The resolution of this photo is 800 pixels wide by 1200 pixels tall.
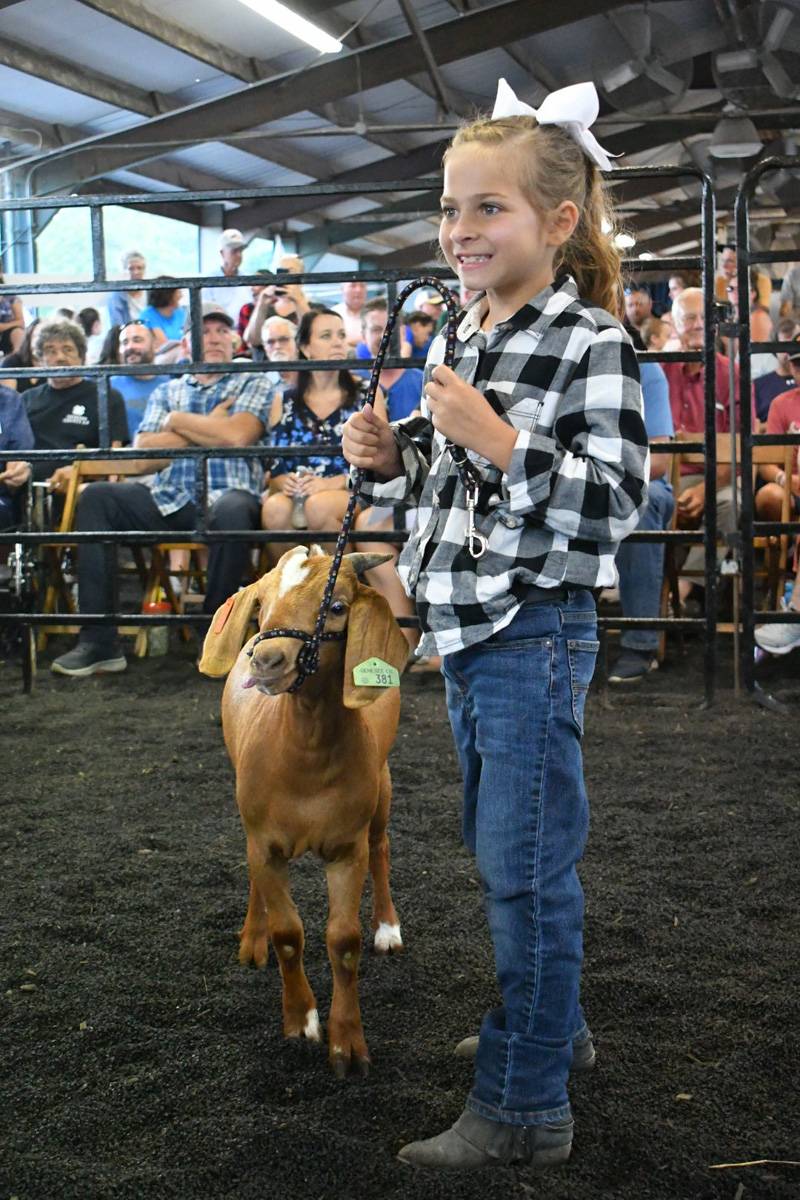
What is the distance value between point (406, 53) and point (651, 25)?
203 cm

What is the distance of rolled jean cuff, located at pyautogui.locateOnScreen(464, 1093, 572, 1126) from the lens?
1.56 m

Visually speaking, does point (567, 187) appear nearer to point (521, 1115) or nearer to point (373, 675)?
point (373, 675)

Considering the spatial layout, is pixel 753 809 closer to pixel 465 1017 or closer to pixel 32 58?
pixel 465 1017

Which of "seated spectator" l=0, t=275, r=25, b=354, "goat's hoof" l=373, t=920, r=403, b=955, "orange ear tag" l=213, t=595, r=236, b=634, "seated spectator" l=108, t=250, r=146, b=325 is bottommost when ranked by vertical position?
"goat's hoof" l=373, t=920, r=403, b=955

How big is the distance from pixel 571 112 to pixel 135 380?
5.34 meters

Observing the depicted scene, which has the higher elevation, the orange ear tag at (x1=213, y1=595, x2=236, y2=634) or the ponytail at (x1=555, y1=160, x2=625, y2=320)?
the ponytail at (x1=555, y1=160, x2=625, y2=320)

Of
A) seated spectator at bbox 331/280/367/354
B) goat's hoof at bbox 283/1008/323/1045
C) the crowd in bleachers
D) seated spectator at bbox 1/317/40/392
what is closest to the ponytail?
goat's hoof at bbox 283/1008/323/1045

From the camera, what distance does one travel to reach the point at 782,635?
478cm

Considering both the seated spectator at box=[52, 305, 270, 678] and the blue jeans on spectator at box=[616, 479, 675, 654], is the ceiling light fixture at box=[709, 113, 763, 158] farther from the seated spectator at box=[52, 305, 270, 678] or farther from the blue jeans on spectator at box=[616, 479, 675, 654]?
the seated spectator at box=[52, 305, 270, 678]

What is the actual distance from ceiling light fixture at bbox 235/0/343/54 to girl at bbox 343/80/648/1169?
6059mm

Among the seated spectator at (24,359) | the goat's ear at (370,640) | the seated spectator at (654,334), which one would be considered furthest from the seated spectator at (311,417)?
the goat's ear at (370,640)

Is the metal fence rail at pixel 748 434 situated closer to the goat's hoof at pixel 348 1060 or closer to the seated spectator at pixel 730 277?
the seated spectator at pixel 730 277

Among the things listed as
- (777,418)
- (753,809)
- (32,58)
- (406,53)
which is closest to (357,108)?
(406,53)

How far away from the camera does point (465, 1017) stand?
202 centimetres
